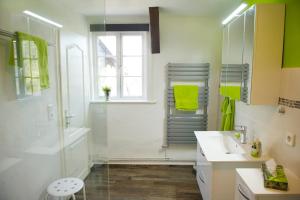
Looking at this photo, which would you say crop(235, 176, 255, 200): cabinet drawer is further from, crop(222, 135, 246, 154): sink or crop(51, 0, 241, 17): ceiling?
crop(51, 0, 241, 17): ceiling

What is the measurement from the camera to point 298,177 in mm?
1384

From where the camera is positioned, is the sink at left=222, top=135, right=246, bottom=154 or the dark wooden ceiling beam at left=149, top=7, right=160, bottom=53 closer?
the sink at left=222, top=135, right=246, bottom=154

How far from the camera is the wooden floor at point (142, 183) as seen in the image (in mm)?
2488

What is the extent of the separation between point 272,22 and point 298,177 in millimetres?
1153

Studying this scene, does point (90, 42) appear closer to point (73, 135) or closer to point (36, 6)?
point (36, 6)

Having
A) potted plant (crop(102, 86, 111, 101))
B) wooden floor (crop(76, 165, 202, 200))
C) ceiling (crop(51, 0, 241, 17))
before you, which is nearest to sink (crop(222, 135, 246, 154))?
wooden floor (crop(76, 165, 202, 200))

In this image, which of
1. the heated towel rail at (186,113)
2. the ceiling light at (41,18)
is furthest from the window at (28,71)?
the heated towel rail at (186,113)

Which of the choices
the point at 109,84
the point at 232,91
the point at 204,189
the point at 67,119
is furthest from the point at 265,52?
the point at 109,84

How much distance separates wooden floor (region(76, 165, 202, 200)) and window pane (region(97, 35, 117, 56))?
1.71m

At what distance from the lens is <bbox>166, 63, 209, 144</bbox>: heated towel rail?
3061mm

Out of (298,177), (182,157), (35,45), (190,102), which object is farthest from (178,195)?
(35,45)

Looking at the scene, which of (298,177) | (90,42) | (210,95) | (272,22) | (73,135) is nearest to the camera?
(298,177)

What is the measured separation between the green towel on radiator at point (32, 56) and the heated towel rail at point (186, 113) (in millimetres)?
1726

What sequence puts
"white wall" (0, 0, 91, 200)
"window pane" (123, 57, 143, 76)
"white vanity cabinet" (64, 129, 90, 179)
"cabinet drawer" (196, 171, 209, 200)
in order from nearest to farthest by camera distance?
"white wall" (0, 0, 91, 200)
"cabinet drawer" (196, 171, 209, 200)
"white vanity cabinet" (64, 129, 90, 179)
"window pane" (123, 57, 143, 76)
